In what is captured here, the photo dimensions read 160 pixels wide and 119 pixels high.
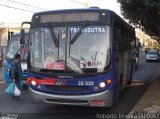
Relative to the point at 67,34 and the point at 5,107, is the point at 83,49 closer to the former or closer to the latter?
the point at 67,34

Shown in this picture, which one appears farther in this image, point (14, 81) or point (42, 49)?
point (14, 81)

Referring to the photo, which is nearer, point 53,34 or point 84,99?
point 84,99

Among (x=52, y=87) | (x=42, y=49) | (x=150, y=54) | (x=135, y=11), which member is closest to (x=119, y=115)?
(x=52, y=87)

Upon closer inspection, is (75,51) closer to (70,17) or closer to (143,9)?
(70,17)

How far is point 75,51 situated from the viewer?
10109 mm

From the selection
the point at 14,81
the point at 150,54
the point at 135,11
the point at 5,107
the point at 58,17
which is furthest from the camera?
the point at 150,54

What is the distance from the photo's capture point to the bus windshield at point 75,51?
9.99 metres

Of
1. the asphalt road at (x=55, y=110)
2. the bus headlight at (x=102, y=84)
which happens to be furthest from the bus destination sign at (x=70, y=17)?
the asphalt road at (x=55, y=110)

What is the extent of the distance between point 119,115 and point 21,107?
10.3 feet

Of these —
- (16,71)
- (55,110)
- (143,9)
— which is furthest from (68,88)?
(143,9)

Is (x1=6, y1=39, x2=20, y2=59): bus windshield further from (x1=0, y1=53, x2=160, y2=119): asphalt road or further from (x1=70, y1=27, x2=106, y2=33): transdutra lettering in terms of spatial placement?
(x1=70, y1=27, x2=106, y2=33): transdutra lettering

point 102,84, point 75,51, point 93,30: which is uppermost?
point 93,30

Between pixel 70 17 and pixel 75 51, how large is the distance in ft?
3.21

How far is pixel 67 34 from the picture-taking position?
402 inches
